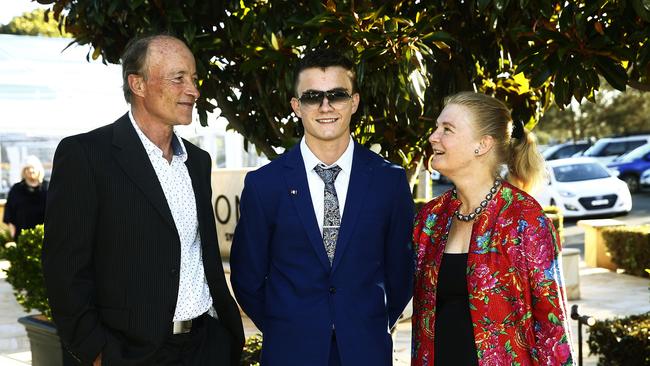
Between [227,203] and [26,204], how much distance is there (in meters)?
2.42

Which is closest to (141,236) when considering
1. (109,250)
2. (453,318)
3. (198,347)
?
(109,250)

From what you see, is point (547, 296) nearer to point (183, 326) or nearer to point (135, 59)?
point (183, 326)

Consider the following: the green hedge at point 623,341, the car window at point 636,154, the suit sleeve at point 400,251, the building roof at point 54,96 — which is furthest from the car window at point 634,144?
the suit sleeve at point 400,251

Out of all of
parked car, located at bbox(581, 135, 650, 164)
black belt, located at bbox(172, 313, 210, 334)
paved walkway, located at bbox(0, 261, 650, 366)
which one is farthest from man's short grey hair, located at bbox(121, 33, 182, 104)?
parked car, located at bbox(581, 135, 650, 164)

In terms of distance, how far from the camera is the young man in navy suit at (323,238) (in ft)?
10.1

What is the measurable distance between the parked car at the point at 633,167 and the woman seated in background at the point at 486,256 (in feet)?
80.0

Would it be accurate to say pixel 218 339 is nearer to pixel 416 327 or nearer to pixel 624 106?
pixel 416 327

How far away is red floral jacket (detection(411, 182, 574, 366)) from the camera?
2.91 meters

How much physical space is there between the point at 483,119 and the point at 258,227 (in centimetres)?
94

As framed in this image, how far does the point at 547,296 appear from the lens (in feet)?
9.52

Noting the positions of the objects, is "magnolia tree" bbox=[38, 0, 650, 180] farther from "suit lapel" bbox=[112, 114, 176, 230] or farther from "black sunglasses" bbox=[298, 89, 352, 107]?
"suit lapel" bbox=[112, 114, 176, 230]

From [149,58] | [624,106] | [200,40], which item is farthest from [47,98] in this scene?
[624,106]

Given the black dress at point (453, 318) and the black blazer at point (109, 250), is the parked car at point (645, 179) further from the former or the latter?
the black blazer at point (109, 250)

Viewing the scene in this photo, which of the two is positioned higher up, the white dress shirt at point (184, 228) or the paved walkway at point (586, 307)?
the white dress shirt at point (184, 228)
